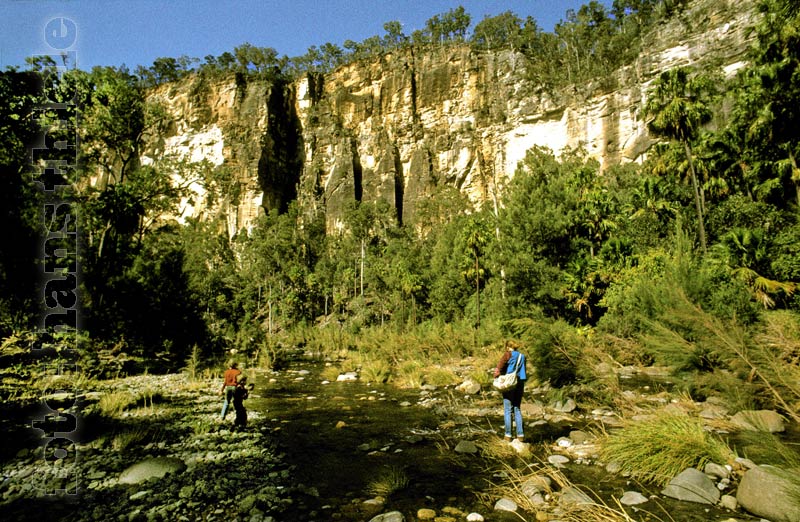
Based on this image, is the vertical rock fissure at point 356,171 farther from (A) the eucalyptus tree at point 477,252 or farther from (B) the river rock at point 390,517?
(B) the river rock at point 390,517

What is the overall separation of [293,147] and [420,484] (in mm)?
88437

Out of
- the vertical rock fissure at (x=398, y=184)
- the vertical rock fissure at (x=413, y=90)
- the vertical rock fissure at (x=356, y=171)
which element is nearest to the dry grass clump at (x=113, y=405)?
the vertical rock fissure at (x=398, y=184)

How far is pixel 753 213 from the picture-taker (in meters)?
21.4

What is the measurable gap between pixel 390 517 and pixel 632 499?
8.98 feet

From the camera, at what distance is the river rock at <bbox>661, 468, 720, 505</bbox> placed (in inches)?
189

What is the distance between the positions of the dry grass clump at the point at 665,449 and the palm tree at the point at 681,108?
18.1 m

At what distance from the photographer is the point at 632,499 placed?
488 cm

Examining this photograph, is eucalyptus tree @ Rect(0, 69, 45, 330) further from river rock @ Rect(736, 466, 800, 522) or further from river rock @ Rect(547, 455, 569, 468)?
river rock @ Rect(736, 466, 800, 522)

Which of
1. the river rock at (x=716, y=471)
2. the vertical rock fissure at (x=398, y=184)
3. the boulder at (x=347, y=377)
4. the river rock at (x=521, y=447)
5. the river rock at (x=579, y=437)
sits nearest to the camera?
the river rock at (x=716, y=471)

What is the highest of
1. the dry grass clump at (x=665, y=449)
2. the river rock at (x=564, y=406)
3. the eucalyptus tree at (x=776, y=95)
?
the eucalyptus tree at (x=776, y=95)

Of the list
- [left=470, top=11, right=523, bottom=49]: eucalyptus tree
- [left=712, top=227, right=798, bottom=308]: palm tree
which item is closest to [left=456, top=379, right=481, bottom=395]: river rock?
[left=712, top=227, right=798, bottom=308]: palm tree

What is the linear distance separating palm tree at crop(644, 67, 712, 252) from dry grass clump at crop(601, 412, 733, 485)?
18.1m

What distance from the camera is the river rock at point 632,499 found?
4.83m

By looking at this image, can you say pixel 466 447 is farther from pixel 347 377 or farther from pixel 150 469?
pixel 347 377
